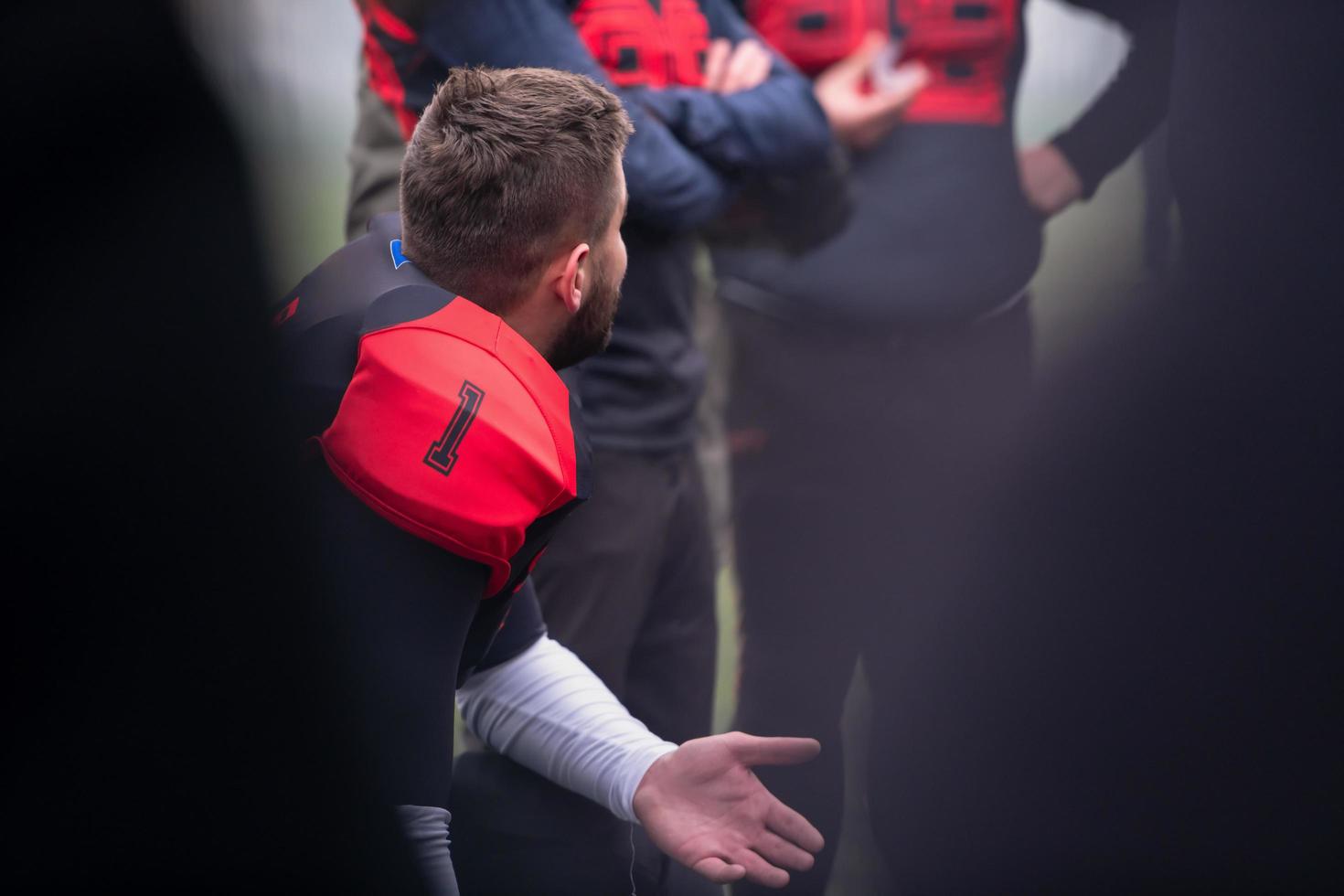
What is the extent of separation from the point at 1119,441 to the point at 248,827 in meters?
1.06

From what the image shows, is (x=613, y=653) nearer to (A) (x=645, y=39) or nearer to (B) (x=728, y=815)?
(B) (x=728, y=815)

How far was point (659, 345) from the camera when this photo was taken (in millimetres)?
886

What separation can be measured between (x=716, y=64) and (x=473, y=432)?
0.58m

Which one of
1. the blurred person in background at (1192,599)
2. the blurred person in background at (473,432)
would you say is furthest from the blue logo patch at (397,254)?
the blurred person in background at (1192,599)

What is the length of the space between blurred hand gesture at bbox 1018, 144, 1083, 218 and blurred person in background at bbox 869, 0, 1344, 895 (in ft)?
0.35

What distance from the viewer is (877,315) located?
3.72 feet

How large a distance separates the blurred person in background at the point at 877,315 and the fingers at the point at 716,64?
0.14m

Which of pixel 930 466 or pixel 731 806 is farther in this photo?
pixel 930 466

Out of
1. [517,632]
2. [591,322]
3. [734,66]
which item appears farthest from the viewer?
[734,66]

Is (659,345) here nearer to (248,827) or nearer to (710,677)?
(710,677)

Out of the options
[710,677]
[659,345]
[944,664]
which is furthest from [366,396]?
[944,664]

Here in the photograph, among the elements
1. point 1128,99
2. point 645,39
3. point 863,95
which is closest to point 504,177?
point 645,39

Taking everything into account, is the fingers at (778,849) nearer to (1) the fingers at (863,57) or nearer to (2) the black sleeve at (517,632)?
(2) the black sleeve at (517,632)

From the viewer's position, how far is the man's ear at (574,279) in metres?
0.53
